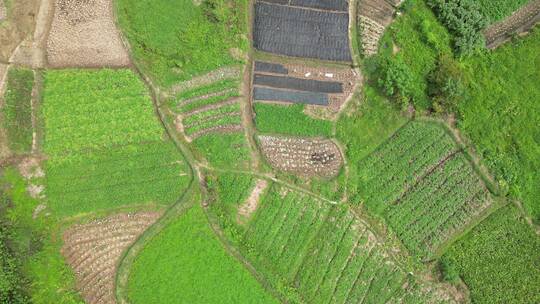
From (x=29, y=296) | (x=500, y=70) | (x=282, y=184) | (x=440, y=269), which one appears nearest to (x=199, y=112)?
(x=282, y=184)

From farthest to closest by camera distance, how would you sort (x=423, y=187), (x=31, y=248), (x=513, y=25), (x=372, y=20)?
(x=513, y=25)
(x=372, y=20)
(x=423, y=187)
(x=31, y=248)

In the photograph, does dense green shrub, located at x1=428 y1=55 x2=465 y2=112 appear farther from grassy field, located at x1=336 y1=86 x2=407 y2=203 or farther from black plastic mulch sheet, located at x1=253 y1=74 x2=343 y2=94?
black plastic mulch sheet, located at x1=253 y1=74 x2=343 y2=94

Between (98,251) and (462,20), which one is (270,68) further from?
(98,251)

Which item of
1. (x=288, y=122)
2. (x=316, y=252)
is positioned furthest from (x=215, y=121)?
(x=316, y=252)

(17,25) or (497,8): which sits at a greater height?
(497,8)

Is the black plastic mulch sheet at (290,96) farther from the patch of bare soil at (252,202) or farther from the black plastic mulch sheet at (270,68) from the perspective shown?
the patch of bare soil at (252,202)

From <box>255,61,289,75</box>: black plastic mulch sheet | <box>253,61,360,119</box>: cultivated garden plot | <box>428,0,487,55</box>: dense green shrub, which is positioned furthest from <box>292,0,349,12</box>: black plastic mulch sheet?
<box>428,0,487,55</box>: dense green shrub
